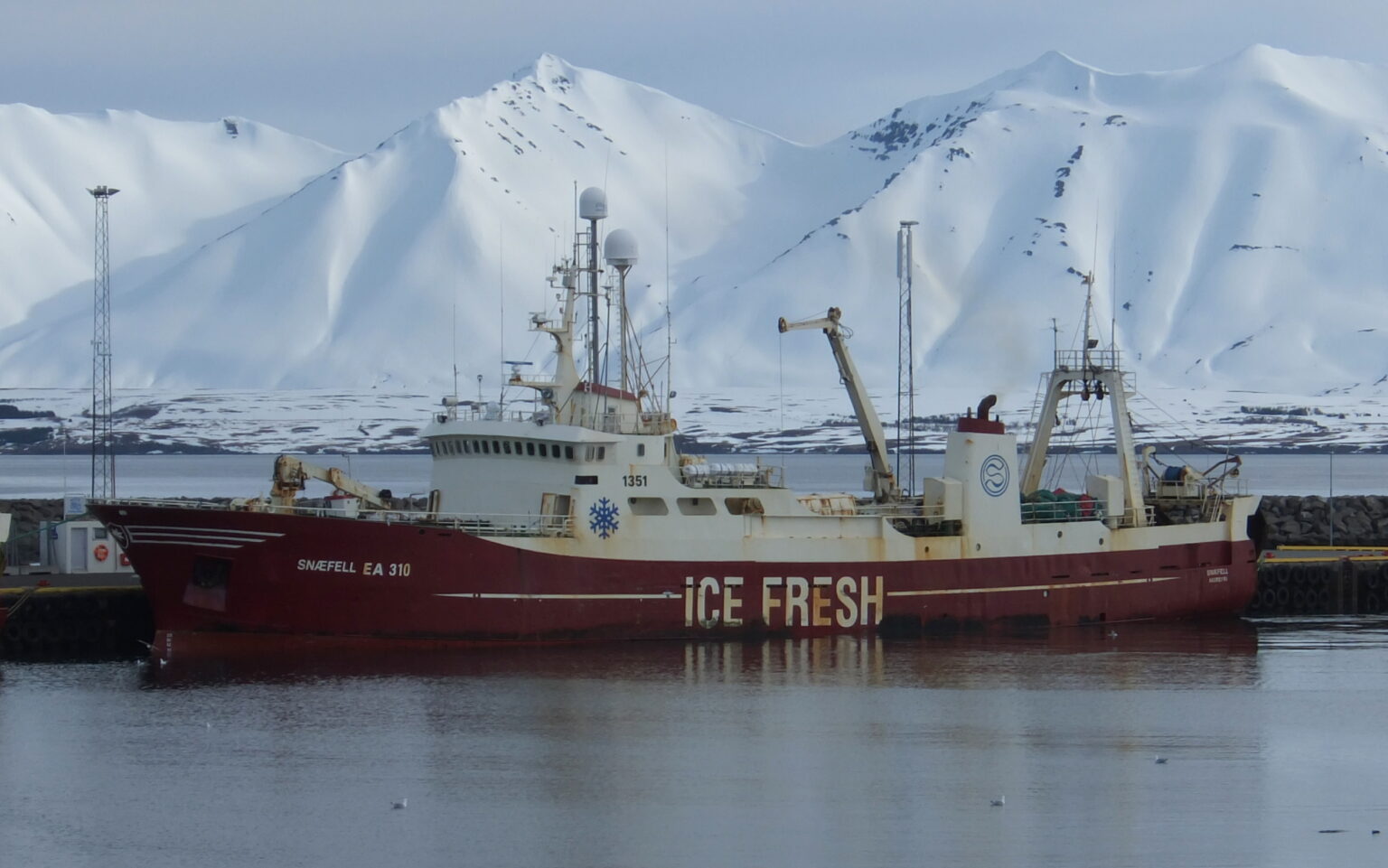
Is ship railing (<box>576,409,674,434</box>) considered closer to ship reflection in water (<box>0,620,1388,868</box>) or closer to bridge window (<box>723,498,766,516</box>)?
bridge window (<box>723,498,766,516</box>)

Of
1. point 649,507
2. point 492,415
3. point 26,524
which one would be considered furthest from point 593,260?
point 26,524

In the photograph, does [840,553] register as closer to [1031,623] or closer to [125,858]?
[1031,623]

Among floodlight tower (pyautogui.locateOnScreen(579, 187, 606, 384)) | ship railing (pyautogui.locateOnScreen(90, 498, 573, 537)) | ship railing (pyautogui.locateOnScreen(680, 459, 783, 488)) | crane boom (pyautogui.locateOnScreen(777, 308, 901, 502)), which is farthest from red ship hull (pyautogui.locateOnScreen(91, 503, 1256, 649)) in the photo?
floodlight tower (pyautogui.locateOnScreen(579, 187, 606, 384))

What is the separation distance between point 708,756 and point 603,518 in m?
7.73

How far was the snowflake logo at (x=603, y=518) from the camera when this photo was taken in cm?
3509

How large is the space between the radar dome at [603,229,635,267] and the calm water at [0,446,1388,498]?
4484 centimetres

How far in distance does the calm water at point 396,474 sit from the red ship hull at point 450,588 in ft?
150

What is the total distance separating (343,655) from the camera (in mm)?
34281

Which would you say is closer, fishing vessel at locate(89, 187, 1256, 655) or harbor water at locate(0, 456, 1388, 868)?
harbor water at locate(0, 456, 1388, 868)

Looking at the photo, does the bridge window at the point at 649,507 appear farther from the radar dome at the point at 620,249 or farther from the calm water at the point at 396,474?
the calm water at the point at 396,474

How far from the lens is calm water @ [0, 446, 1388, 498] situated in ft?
361

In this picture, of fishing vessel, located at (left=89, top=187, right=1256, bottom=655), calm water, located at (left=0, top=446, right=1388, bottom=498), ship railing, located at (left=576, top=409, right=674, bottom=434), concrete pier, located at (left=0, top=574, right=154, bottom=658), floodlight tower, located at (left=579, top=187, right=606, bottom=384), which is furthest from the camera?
calm water, located at (left=0, top=446, right=1388, bottom=498)

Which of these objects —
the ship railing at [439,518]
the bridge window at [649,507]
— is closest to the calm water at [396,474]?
the ship railing at [439,518]

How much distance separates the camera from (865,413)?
1591 inches
